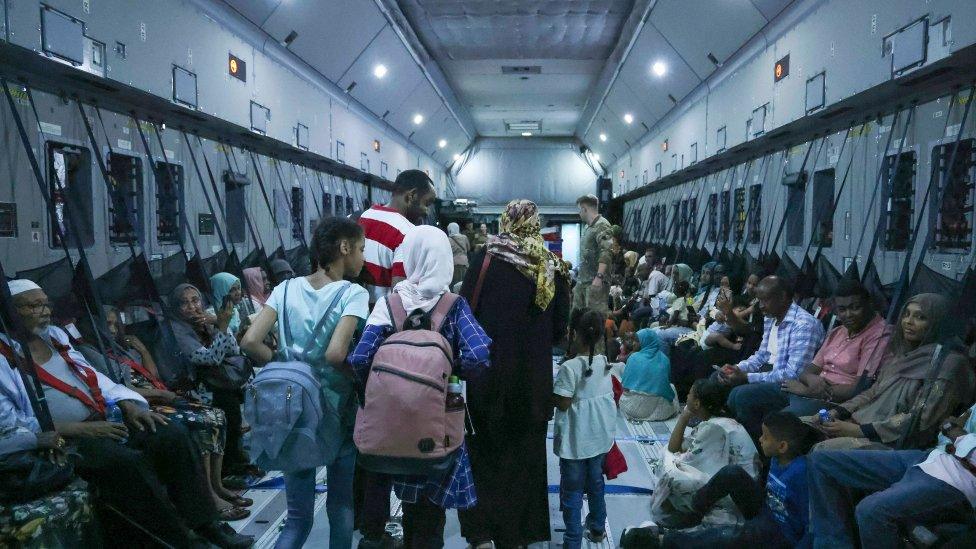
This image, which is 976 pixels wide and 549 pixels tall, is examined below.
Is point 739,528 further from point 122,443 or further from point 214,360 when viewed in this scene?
point 214,360

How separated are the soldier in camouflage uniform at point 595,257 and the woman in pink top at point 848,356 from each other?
95.6 inches

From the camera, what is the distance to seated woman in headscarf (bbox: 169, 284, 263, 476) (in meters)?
4.20

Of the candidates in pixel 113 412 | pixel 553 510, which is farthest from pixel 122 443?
pixel 553 510

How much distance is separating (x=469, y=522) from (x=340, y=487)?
2.50 ft

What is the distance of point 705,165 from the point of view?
32.8 ft

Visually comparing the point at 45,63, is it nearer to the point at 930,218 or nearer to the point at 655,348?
the point at 655,348

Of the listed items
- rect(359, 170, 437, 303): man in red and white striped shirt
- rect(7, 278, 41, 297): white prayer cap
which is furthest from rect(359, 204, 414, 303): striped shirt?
rect(7, 278, 41, 297): white prayer cap

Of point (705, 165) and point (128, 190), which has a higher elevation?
point (705, 165)

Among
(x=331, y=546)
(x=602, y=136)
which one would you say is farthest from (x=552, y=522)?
(x=602, y=136)

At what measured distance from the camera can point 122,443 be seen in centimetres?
315

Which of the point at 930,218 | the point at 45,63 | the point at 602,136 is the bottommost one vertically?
the point at 930,218

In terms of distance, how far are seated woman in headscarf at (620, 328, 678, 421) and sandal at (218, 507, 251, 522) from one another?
10.8ft

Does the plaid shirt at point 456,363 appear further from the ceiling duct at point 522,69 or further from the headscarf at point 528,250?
the ceiling duct at point 522,69

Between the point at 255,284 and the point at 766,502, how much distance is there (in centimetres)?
499
